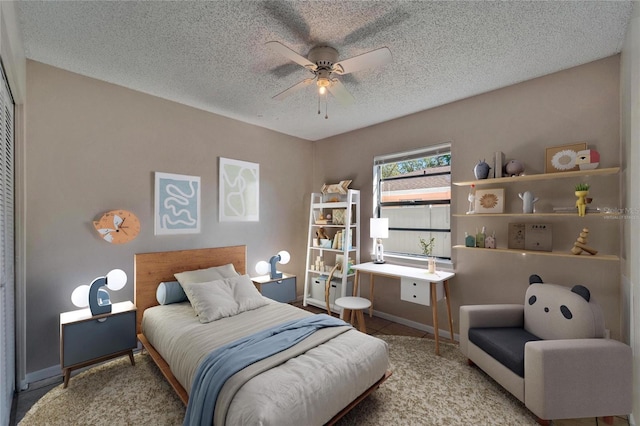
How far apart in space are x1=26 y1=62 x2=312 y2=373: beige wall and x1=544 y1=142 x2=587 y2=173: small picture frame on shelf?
353 centimetres

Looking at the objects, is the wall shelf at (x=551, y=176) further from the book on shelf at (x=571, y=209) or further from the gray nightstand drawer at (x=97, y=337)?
the gray nightstand drawer at (x=97, y=337)

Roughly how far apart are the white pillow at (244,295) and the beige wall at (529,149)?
188 cm

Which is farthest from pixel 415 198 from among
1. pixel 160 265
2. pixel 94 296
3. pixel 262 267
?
pixel 94 296

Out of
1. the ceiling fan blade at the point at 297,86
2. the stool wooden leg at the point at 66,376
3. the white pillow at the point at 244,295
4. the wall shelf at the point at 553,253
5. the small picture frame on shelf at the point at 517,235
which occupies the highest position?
the ceiling fan blade at the point at 297,86

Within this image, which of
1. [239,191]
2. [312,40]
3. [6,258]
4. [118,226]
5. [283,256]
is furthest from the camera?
[283,256]

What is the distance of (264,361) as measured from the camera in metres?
1.82

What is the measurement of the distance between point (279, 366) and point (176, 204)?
2.32m

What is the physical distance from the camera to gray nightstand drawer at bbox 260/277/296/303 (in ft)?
12.1

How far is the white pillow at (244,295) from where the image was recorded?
9.26 ft

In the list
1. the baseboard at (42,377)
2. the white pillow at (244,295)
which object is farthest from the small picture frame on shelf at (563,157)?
the baseboard at (42,377)

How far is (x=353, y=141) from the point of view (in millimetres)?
4367

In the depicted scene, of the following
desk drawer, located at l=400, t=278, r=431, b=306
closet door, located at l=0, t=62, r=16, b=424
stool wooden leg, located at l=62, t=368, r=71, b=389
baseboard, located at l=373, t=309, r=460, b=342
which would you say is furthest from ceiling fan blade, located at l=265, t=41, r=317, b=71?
baseboard, located at l=373, t=309, r=460, b=342

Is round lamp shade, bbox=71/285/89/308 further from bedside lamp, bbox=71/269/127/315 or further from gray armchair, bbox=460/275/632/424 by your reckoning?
gray armchair, bbox=460/275/632/424

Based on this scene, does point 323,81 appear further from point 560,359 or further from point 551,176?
point 560,359
